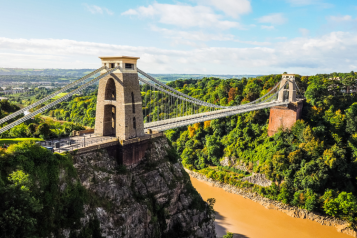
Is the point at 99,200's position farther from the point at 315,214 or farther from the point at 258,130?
the point at 258,130

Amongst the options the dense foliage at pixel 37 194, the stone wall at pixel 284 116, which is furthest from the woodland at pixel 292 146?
the dense foliage at pixel 37 194

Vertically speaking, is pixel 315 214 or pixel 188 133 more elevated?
pixel 188 133

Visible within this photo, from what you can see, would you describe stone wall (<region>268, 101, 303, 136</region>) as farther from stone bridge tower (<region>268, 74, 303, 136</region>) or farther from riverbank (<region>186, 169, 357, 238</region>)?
riverbank (<region>186, 169, 357, 238</region>)

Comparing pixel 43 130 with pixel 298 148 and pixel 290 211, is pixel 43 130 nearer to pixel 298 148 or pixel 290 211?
pixel 290 211

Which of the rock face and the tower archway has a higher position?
the tower archway

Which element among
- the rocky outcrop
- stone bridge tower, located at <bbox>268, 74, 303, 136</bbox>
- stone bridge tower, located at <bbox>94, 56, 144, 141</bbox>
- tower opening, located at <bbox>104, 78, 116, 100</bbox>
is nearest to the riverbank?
the rocky outcrop

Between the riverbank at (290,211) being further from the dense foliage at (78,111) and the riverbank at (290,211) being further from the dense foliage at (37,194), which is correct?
the dense foliage at (78,111)

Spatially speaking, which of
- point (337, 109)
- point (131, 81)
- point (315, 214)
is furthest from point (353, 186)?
point (131, 81)
